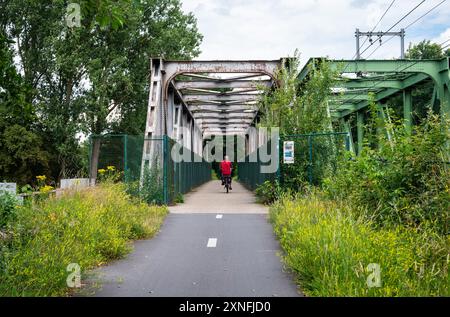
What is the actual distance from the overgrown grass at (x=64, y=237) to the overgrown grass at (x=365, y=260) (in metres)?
2.60

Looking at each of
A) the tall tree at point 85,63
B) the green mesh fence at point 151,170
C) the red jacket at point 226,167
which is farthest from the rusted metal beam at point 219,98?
the green mesh fence at point 151,170

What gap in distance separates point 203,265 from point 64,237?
6.11 ft

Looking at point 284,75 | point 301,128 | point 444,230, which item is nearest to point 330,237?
point 444,230

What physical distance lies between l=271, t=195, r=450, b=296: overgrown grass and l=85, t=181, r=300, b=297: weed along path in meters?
0.35

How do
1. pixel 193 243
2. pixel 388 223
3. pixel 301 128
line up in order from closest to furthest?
pixel 388 223 < pixel 193 243 < pixel 301 128

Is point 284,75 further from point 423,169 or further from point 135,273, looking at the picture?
point 135,273

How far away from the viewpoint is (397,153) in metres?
8.27

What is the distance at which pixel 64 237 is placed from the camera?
6.91 metres

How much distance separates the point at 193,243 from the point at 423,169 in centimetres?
383

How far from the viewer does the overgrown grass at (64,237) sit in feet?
17.3

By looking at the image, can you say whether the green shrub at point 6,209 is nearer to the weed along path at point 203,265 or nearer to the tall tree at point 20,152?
the weed along path at point 203,265

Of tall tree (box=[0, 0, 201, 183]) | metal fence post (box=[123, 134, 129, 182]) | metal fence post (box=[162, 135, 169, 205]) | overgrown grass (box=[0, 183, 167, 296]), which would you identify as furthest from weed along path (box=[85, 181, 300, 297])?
tall tree (box=[0, 0, 201, 183])

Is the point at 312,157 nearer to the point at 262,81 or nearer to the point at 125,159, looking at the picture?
the point at 125,159

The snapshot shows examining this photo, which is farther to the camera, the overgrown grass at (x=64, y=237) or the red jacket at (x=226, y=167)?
the red jacket at (x=226, y=167)
